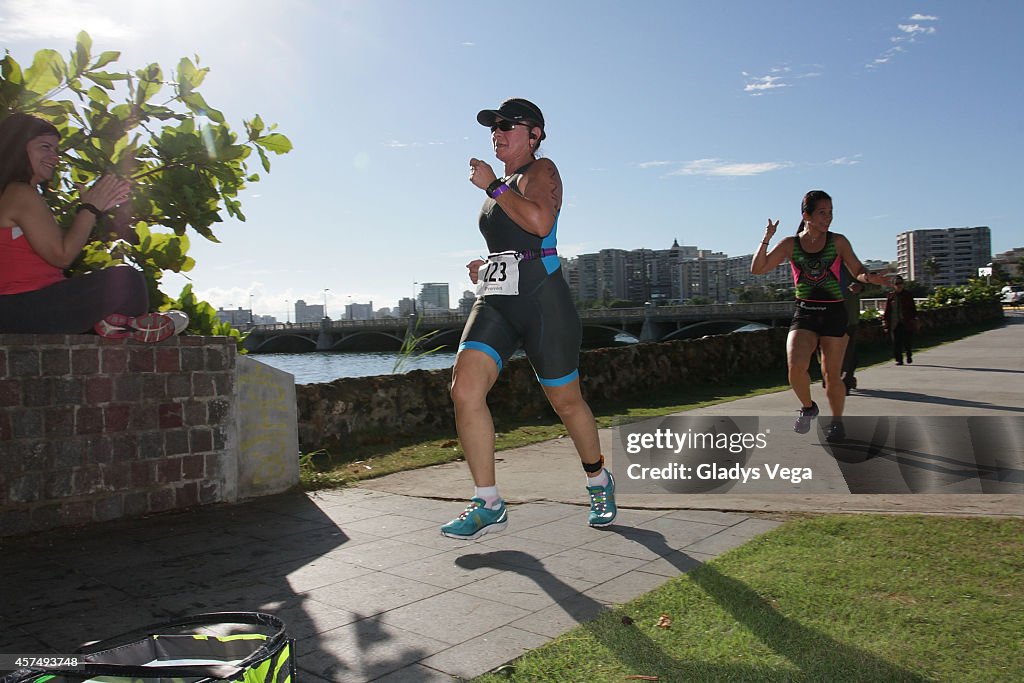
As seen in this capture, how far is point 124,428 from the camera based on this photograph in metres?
4.23

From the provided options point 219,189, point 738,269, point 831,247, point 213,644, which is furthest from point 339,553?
point 738,269

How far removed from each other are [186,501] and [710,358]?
32.5 feet

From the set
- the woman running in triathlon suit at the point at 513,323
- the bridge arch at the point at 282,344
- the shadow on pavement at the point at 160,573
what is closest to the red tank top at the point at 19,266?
the shadow on pavement at the point at 160,573

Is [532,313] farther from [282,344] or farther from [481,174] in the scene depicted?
[282,344]

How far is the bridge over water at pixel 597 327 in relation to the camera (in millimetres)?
54812

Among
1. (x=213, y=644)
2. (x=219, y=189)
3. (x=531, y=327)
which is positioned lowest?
(x=213, y=644)

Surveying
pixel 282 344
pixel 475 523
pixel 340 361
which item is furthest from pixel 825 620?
pixel 282 344

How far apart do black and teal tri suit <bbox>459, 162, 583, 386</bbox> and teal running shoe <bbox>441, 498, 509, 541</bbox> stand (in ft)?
2.19

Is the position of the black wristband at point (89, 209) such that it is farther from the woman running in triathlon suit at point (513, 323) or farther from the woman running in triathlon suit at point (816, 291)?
the woman running in triathlon suit at point (816, 291)

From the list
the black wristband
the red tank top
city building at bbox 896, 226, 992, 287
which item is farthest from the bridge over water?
city building at bbox 896, 226, 992, 287

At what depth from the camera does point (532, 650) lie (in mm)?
2348

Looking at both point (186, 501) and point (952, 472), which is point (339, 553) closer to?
point (186, 501)

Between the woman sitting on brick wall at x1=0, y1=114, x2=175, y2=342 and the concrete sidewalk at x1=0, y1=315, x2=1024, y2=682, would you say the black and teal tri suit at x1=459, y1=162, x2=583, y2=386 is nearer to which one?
the concrete sidewalk at x1=0, y1=315, x2=1024, y2=682

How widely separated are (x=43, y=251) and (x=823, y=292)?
5.01 m
